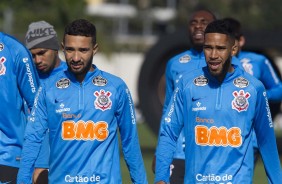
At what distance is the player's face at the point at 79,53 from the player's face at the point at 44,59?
1582 mm

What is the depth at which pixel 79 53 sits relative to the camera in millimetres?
8312

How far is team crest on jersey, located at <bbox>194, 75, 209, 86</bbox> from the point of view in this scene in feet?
27.6

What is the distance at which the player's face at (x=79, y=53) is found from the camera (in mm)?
8320

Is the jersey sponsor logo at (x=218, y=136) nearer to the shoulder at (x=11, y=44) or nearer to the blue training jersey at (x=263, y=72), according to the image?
the shoulder at (x=11, y=44)

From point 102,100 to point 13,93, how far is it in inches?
34.4

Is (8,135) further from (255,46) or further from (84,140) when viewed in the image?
(255,46)

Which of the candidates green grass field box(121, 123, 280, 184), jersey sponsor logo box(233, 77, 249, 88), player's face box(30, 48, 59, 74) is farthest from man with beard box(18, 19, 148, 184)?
green grass field box(121, 123, 280, 184)

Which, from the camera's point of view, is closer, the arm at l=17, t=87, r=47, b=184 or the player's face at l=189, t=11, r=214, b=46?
the arm at l=17, t=87, r=47, b=184

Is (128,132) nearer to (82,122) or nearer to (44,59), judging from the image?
(82,122)

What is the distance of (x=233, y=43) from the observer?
848 cm

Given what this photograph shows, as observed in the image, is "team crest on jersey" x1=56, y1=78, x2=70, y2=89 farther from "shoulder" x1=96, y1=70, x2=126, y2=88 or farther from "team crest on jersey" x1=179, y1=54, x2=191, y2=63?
"team crest on jersey" x1=179, y1=54, x2=191, y2=63

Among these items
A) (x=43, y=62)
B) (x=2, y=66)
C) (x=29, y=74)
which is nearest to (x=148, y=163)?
(x=43, y=62)

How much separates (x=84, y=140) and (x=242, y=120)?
1.26 metres

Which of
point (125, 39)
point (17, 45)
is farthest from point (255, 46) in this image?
point (125, 39)
